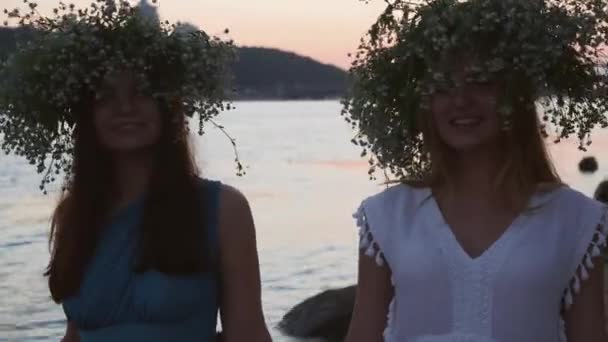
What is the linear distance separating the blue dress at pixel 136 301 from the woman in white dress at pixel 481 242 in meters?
0.52

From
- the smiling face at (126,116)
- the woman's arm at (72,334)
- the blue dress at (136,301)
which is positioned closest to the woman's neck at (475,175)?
the blue dress at (136,301)

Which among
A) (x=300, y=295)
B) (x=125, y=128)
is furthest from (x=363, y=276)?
(x=300, y=295)

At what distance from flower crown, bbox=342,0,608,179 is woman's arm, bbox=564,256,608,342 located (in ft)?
1.57

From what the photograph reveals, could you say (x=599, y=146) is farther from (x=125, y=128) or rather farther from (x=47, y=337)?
(x=125, y=128)

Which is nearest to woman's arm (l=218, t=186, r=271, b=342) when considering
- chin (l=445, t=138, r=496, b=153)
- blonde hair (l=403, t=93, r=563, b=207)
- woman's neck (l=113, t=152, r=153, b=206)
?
woman's neck (l=113, t=152, r=153, b=206)

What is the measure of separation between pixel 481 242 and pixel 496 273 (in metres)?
0.12

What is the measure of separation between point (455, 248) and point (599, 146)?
6334 cm

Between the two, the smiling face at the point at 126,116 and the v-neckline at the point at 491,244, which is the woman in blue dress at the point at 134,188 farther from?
the v-neckline at the point at 491,244

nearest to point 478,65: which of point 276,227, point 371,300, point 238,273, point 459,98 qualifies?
point 459,98

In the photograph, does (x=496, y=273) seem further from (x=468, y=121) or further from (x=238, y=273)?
(x=238, y=273)

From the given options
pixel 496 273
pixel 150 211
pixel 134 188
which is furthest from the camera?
pixel 134 188

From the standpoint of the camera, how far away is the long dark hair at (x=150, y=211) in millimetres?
3968

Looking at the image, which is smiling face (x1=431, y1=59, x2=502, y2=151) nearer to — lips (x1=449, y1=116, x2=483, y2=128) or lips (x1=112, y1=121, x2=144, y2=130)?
lips (x1=449, y1=116, x2=483, y2=128)

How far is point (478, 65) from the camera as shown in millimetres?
3631
